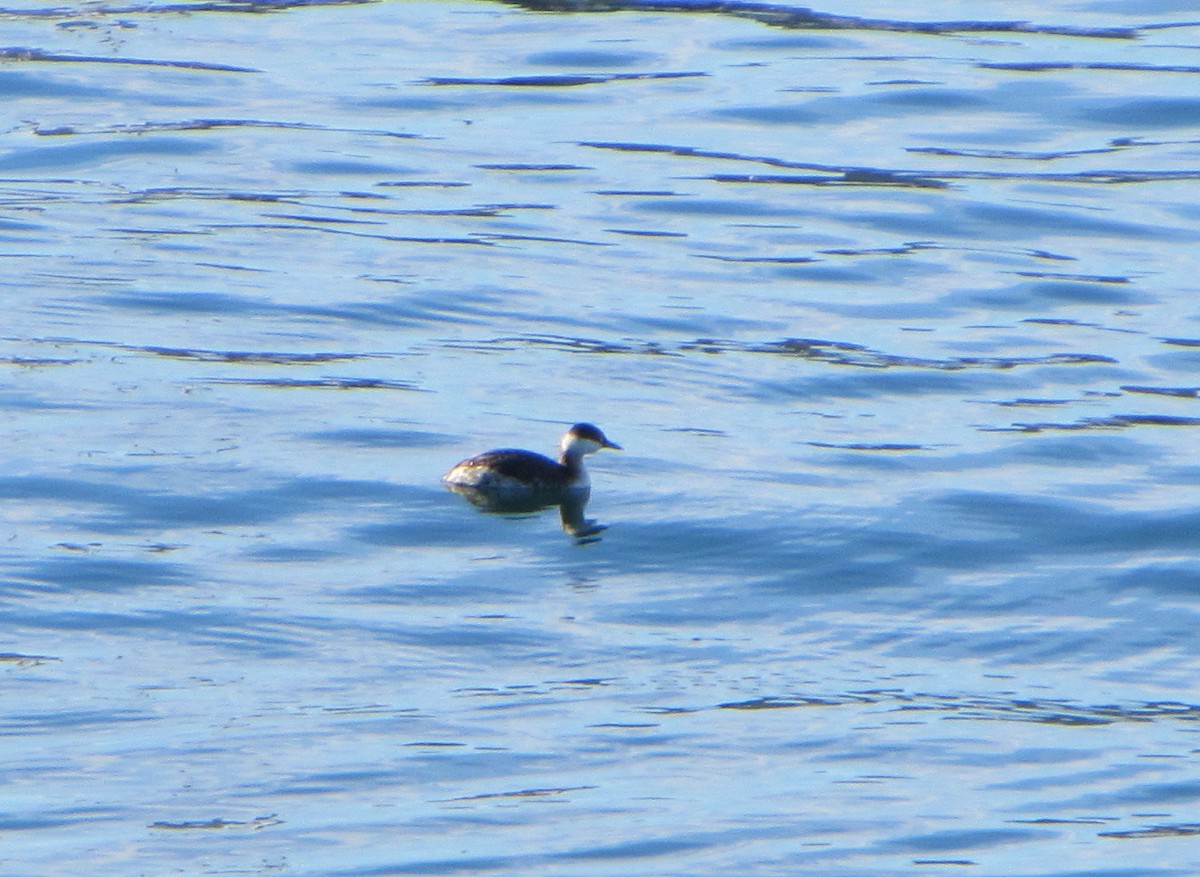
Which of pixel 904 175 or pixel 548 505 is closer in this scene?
pixel 548 505

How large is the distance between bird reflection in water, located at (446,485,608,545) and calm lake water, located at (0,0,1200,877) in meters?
0.11

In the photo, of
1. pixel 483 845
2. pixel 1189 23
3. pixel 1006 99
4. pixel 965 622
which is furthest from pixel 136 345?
pixel 1189 23

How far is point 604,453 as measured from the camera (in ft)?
44.5

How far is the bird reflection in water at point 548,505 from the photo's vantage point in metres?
12.2

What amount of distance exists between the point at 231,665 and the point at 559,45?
50.4ft

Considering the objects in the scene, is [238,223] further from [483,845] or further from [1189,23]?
[1189,23]

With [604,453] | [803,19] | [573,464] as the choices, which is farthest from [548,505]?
[803,19]

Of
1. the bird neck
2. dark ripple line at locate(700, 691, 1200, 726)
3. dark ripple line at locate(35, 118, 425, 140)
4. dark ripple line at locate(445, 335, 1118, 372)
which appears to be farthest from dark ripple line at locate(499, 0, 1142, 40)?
dark ripple line at locate(700, 691, 1200, 726)

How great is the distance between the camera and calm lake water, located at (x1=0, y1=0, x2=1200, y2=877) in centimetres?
884

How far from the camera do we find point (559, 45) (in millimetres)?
24469

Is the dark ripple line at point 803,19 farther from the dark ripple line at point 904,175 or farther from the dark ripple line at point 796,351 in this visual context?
the dark ripple line at point 796,351

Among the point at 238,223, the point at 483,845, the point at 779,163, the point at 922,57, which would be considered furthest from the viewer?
the point at 922,57

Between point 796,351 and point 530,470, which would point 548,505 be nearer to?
point 530,470

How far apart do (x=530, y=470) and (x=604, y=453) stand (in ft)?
4.43
